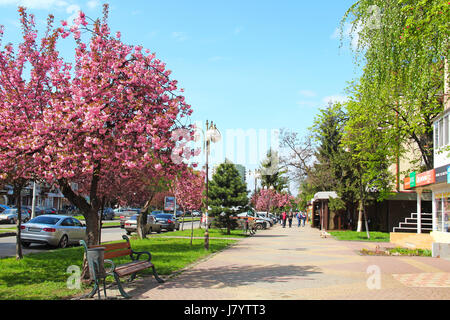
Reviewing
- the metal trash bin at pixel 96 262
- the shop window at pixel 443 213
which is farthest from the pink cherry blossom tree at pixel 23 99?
the shop window at pixel 443 213

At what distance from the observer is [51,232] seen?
20062 millimetres

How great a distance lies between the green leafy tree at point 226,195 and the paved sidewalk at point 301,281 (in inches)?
651

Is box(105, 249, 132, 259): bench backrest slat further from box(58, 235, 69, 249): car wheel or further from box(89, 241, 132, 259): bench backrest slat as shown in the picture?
box(58, 235, 69, 249): car wheel

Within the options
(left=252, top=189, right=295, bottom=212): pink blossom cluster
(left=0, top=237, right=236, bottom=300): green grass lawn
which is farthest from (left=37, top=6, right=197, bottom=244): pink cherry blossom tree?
(left=252, top=189, right=295, bottom=212): pink blossom cluster

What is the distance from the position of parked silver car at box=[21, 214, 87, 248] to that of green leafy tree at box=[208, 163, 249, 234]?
12.7 m

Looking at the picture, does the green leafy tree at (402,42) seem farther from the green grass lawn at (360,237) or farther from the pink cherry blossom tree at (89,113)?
the green grass lawn at (360,237)

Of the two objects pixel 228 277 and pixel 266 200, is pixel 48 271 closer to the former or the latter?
pixel 228 277

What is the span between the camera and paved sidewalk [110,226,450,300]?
30.0 ft

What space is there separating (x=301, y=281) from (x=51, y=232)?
516 inches

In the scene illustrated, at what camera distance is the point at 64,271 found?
12234 millimetres

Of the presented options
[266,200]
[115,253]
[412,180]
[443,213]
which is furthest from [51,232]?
[266,200]

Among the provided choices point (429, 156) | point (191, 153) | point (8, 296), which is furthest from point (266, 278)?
point (429, 156)

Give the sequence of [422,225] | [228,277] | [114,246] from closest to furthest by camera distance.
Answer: [114,246]
[228,277]
[422,225]

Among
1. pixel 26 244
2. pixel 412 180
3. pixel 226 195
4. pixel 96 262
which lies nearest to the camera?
pixel 96 262
